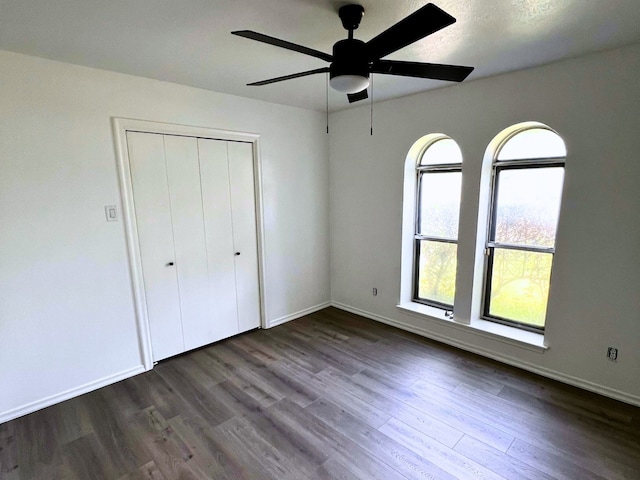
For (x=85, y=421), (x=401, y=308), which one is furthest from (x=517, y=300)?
(x=85, y=421)

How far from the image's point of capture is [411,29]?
1.34 m

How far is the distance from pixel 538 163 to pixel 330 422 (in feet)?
8.65

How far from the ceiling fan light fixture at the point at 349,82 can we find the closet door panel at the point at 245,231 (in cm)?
188

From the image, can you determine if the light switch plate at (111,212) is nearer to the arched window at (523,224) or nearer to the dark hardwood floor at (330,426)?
A: the dark hardwood floor at (330,426)

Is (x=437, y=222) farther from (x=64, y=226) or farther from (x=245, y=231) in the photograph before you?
(x=64, y=226)

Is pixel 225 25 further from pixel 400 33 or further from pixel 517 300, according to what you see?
pixel 517 300

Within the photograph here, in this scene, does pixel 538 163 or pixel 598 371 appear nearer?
Answer: pixel 598 371

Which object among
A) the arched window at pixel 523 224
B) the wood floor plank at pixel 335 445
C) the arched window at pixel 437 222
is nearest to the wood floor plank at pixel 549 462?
the wood floor plank at pixel 335 445

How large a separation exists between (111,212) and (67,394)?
4.75 ft

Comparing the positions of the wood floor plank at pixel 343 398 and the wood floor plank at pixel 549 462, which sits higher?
the wood floor plank at pixel 549 462

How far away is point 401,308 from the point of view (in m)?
3.61

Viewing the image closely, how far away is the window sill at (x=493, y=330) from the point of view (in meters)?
2.73

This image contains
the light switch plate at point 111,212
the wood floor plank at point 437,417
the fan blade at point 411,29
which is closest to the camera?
the fan blade at point 411,29

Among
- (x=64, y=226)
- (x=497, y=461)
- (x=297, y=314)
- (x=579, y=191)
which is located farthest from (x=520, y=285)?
(x=64, y=226)
